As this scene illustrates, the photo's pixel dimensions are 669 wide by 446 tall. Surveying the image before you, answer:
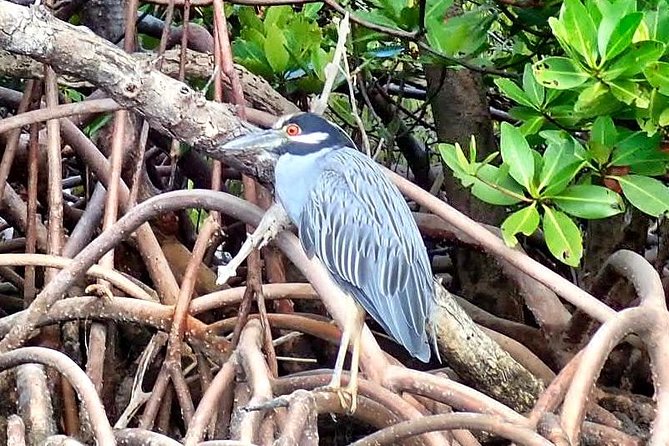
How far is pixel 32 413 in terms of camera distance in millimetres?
993

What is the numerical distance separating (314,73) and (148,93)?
1.63 ft

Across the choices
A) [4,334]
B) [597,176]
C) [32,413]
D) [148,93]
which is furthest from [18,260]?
[597,176]

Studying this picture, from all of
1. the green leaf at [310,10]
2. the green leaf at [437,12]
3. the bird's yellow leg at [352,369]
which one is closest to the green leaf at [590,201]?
the bird's yellow leg at [352,369]

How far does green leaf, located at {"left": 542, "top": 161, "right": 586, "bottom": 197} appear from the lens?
96cm

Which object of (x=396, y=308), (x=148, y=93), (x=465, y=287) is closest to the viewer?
(x=148, y=93)

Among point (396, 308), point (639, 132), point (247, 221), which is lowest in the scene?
point (396, 308)

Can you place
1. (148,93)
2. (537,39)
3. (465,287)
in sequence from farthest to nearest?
(465,287)
(537,39)
(148,93)

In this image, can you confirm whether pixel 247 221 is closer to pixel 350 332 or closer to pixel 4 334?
pixel 350 332

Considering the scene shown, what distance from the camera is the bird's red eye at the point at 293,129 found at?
3.52 feet

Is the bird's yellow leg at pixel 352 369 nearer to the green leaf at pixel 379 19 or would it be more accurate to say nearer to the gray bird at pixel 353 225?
the gray bird at pixel 353 225

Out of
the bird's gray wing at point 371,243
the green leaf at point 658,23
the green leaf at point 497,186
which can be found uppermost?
the green leaf at point 658,23

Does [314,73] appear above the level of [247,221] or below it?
above

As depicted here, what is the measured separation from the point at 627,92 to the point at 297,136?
1.24ft

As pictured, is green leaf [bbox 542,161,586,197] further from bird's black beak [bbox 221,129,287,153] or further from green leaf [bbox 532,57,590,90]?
bird's black beak [bbox 221,129,287,153]
